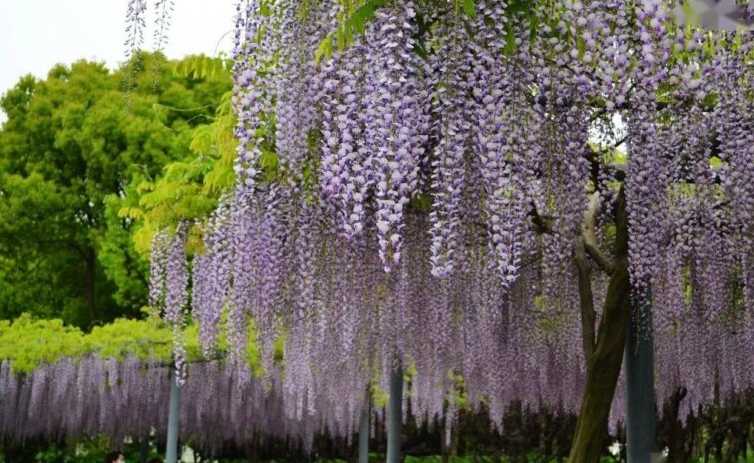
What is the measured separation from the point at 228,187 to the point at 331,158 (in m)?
2.68

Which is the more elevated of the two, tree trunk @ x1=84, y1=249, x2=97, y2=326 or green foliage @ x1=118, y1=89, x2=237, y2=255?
tree trunk @ x1=84, y1=249, x2=97, y2=326

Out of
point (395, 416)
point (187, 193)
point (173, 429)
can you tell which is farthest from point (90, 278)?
point (395, 416)

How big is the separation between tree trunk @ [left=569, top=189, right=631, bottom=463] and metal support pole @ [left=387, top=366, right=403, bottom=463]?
7.35 ft

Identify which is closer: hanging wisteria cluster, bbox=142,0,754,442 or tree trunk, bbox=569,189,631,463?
hanging wisteria cluster, bbox=142,0,754,442

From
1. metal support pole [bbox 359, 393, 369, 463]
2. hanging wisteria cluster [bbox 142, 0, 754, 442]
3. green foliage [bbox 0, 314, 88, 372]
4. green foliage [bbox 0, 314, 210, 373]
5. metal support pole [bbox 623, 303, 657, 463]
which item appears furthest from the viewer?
metal support pole [bbox 359, 393, 369, 463]

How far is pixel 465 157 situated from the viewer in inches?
194

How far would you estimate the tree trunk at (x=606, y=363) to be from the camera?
7.34 m

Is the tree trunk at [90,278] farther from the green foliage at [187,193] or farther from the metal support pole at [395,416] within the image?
the metal support pole at [395,416]

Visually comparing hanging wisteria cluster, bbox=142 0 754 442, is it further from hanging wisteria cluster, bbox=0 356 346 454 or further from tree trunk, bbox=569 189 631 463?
hanging wisteria cluster, bbox=0 356 346 454

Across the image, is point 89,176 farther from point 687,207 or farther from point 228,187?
point 687,207

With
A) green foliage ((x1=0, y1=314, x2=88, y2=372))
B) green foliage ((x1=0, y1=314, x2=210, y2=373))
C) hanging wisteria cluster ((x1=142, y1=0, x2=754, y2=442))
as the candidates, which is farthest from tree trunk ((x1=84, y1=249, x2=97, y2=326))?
hanging wisteria cluster ((x1=142, y1=0, x2=754, y2=442))

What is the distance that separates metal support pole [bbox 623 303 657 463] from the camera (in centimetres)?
644

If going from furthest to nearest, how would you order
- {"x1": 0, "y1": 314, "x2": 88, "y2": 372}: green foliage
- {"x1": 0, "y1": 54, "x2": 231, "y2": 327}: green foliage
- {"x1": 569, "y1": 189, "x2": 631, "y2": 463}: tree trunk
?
{"x1": 0, "y1": 54, "x2": 231, "y2": 327}: green foliage → {"x1": 0, "y1": 314, "x2": 88, "y2": 372}: green foliage → {"x1": 569, "y1": 189, "x2": 631, "y2": 463}: tree trunk

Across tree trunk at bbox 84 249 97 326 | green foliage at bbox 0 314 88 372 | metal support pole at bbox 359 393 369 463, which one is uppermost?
tree trunk at bbox 84 249 97 326
